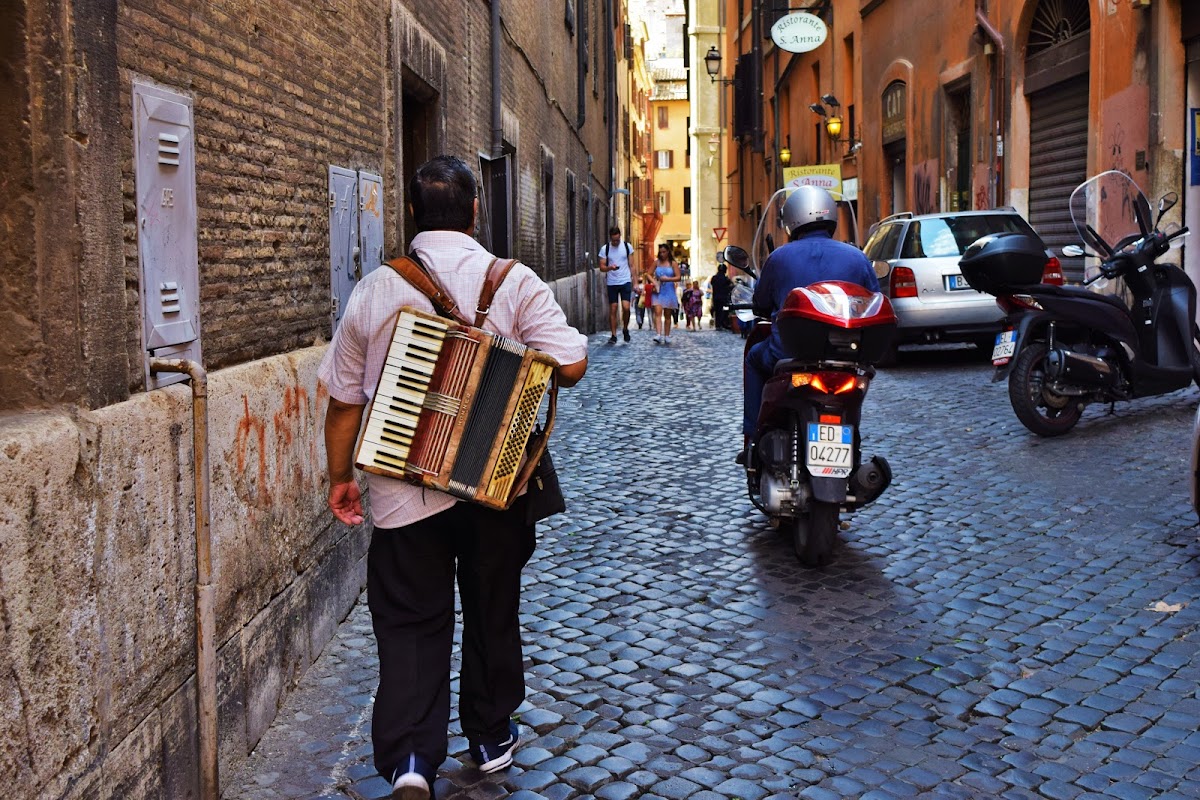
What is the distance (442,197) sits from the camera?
3508mm

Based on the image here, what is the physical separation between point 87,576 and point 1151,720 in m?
2.96

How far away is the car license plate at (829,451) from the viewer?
5688 millimetres

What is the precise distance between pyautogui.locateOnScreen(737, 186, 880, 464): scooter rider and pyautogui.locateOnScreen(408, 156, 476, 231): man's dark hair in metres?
2.65

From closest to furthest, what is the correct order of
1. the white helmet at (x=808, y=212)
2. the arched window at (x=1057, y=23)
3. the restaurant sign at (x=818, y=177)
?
the white helmet at (x=808, y=212), the arched window at (x=1057, y=23), the restaurant sign at (x=818, y=177)

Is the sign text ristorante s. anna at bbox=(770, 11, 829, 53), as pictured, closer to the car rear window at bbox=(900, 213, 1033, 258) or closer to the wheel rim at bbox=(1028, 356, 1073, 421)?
the car rear window at bbox=(900, 213, 1033, 258)

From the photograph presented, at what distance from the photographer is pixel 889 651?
4707 millimetres

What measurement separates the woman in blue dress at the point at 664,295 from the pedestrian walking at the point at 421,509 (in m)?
18.8

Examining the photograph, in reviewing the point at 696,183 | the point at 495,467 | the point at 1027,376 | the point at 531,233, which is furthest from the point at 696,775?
the point at 696,183

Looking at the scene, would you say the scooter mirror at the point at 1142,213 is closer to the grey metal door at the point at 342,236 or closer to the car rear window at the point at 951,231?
the car rear window at the point at 951,231

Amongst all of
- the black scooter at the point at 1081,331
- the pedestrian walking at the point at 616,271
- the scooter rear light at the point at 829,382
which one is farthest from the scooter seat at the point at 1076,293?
the pedestrian walking at the point at 616,271

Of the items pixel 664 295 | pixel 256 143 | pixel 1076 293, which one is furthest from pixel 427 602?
pixel 664 295

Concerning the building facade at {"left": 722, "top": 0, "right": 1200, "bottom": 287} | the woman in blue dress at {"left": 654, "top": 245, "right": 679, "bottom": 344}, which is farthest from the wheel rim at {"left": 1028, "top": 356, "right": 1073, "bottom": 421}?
the woman in blue dress at {"left": 654, "top": 245, "right": 679, "bottom": 344}

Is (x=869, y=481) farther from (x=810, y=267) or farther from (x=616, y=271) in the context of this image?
(x=616, y=271)

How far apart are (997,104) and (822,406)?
1290 cm
